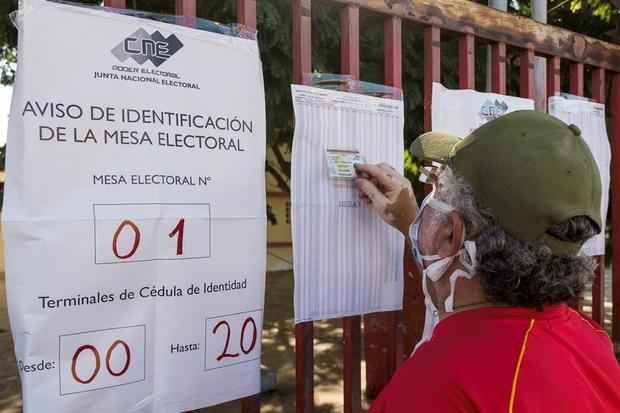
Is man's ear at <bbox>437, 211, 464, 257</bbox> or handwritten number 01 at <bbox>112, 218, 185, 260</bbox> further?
handwritten number 01 at <bbox>112, 218, 185, 260</bbox>

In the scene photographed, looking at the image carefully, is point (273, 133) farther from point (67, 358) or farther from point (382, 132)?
point (67, 358)

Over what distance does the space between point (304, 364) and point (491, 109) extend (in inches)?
52.0

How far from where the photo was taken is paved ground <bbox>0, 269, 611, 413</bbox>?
4.23 meters

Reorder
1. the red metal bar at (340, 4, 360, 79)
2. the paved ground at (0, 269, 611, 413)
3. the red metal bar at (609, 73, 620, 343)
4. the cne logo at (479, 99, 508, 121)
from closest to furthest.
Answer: the red metal bar at (340, 4, 360, 79) → the cne logo at (479, 99, 508, 121) → the red metal bar at (609, 73, 620, 343) → the paved ground at (0, 269, 611, 413)

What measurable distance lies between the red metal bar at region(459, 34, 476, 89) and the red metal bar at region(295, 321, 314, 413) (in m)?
1.20

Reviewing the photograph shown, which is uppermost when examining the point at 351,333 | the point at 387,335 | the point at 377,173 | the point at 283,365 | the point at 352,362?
the point at 377,173

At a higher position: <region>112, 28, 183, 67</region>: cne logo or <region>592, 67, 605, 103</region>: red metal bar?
<region>592, 67, 605, 103</region>: red metal bar

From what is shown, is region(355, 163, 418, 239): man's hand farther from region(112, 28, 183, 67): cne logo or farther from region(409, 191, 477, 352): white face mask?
region(112, 28, 183, 67): cne logo

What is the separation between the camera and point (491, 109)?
246 cm

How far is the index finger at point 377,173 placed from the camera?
1.99 meters

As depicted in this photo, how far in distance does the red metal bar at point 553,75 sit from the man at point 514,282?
1.60 m

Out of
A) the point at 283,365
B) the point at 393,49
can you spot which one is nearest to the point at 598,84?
the point at 393,49

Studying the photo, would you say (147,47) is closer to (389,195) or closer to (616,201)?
(389,195)

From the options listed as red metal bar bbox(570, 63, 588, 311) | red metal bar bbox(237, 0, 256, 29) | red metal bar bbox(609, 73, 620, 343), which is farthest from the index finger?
red metal bar bbox(609, 73, 620, 343)
